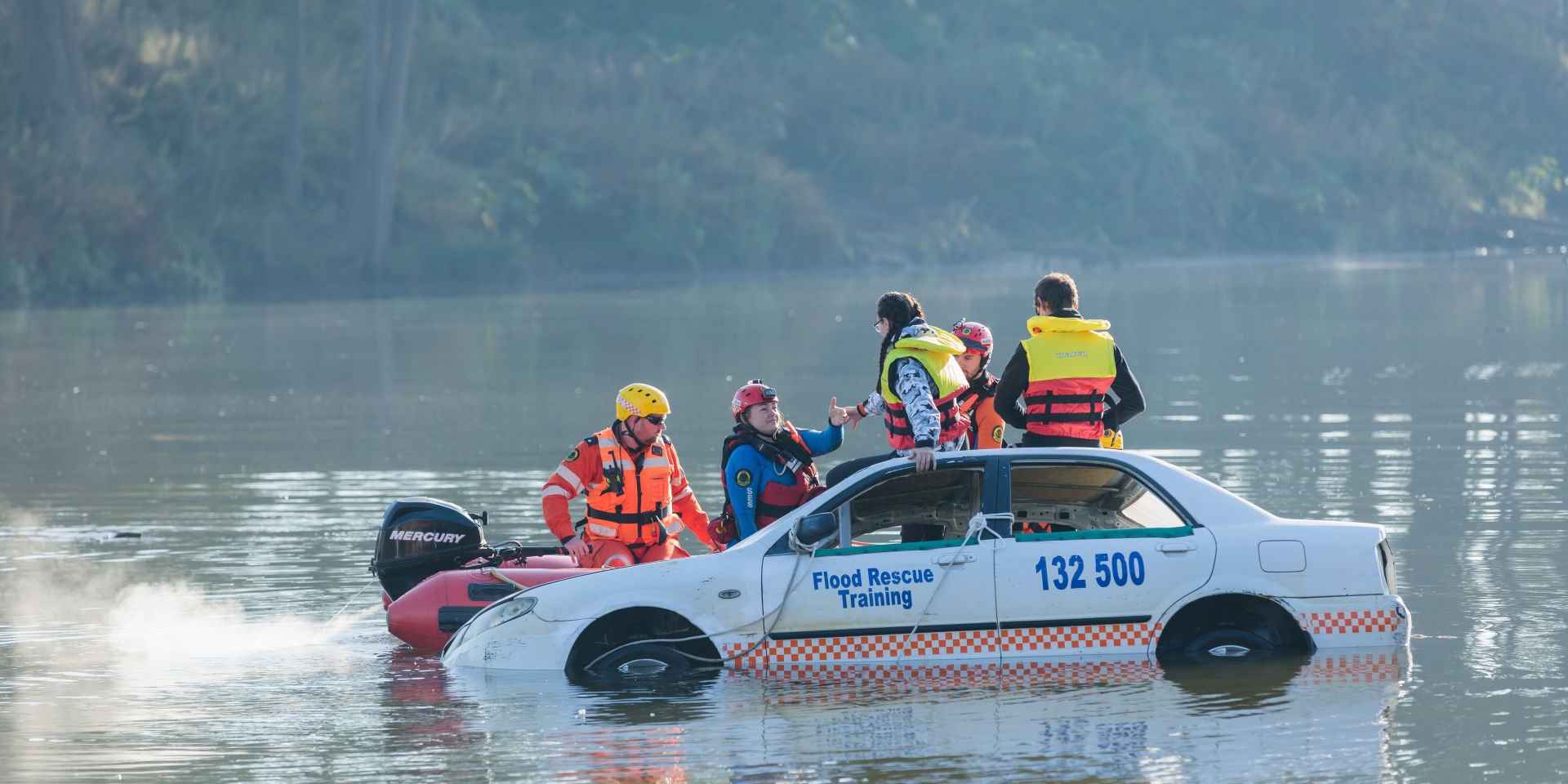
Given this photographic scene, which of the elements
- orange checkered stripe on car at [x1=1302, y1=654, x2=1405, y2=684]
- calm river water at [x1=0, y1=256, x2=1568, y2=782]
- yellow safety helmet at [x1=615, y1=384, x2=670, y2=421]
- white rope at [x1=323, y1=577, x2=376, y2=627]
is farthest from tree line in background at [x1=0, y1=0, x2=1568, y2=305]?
orange checkered stripe on car at [x1=1302, y1=654, x2=1405, y2=684]

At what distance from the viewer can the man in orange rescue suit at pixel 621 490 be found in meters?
11.1

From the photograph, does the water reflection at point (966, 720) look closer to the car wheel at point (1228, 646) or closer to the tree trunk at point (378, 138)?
the car wheel at point (1228, 646)

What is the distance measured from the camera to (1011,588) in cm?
984

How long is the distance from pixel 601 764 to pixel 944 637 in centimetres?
180

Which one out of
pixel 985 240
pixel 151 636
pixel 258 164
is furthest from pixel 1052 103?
pixel 151 636

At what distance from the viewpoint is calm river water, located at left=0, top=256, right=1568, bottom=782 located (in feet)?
29.5

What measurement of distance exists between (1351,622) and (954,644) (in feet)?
5.61

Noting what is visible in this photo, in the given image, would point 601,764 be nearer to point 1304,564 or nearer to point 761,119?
point 1304,564

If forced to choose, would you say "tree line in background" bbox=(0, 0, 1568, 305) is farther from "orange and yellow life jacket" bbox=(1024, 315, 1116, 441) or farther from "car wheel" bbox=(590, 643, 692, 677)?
"car wheel" bbox=(590, 643, 692, 677)

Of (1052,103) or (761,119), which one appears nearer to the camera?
(761,119)

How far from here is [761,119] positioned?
68938mm

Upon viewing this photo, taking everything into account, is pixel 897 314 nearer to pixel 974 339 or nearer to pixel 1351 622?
pixel 974 339

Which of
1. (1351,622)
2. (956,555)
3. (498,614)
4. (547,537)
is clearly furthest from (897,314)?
(547,537)

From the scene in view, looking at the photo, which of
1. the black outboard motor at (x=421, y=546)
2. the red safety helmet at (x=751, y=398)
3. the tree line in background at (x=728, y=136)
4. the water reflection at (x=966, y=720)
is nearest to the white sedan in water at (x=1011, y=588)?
the water reflection at (x=966, y=720)
